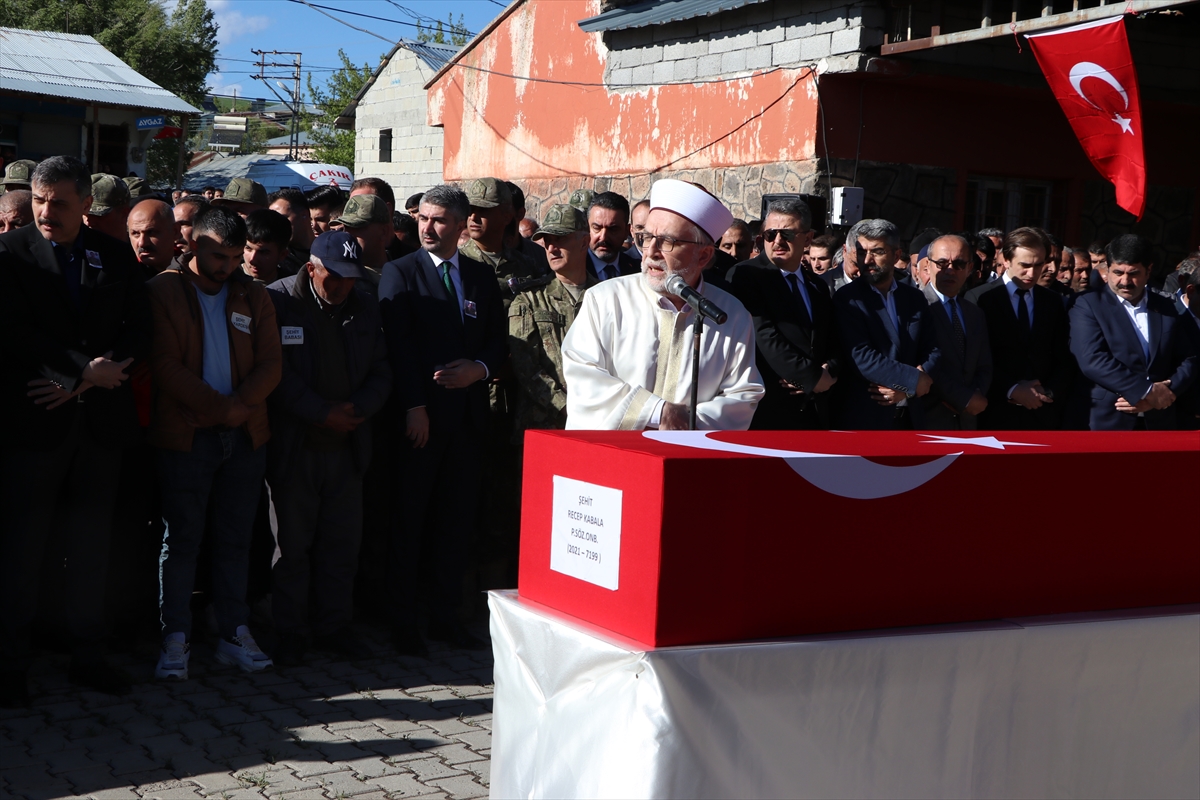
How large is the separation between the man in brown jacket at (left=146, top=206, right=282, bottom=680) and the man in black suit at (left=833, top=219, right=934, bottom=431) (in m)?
2.98

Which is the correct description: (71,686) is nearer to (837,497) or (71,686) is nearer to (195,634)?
(195,634)

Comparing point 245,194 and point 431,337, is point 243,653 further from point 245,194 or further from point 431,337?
point 245,194

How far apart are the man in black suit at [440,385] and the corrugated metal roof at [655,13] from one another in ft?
25.8

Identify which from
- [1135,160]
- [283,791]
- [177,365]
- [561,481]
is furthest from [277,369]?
[1135,160]

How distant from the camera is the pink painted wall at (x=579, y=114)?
1255cm

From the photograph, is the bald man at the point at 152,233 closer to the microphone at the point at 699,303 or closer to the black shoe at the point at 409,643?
the black shoe at the point at 409,643

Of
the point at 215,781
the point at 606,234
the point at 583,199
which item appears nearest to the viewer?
the point at 215,781

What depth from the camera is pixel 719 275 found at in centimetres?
622

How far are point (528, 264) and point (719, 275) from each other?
1.06 metres

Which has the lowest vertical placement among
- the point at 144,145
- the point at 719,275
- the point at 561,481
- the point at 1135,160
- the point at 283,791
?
the point at 283,791

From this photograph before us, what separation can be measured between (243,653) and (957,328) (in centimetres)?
423

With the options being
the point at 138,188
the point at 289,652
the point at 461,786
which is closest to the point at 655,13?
the point at 138,188

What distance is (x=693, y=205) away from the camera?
3920 mm

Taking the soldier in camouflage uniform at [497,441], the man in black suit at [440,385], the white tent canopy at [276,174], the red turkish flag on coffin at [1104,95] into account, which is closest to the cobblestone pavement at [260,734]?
the man in black suit at [440,385]
